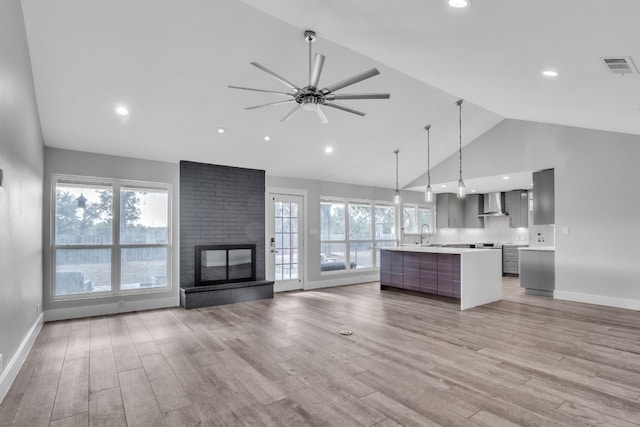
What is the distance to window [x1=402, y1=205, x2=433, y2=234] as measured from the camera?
958 centimetres

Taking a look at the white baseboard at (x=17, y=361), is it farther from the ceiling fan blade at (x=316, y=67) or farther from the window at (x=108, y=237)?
the ceiling fan blade at (x=316, y=67)

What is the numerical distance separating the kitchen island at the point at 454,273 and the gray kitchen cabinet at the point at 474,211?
4.00m

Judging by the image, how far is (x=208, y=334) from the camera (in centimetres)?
432

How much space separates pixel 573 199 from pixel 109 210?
7.67m

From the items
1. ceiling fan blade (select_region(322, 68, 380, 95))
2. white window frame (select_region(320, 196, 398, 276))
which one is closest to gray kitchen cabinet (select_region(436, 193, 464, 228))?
white window frame (select_region(320, 196, 398, 276))

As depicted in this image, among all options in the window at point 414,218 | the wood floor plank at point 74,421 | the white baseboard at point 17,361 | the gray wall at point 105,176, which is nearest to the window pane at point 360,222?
the window at point 414,218

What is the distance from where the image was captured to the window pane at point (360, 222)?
842cm

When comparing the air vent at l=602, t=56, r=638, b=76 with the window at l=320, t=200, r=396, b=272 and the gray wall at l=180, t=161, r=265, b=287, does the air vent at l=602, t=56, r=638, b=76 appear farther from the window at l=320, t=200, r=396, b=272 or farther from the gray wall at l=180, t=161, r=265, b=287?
the window at l=320, t=200, r=396, b=272

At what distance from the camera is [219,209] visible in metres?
6.45

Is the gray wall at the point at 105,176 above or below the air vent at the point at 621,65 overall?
below

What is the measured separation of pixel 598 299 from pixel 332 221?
197 inches

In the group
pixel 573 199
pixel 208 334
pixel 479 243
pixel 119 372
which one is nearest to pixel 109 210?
pixel 208 334

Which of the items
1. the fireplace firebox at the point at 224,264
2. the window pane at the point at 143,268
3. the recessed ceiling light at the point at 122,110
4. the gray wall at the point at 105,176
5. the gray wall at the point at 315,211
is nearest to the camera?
the recessed ceiling light at the point at 122,110

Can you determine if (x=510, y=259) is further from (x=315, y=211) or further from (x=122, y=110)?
(x=122, y=110)
